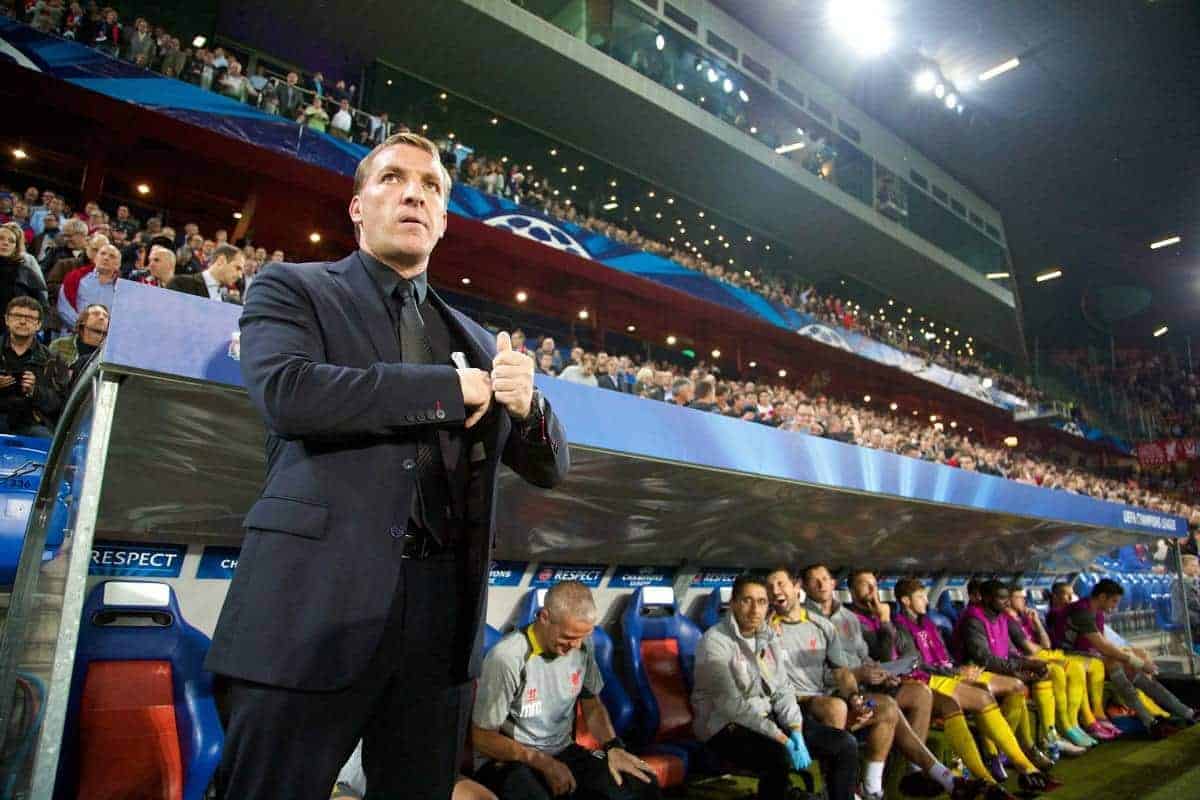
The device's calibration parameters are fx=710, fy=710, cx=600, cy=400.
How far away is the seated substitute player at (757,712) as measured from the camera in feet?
11.3

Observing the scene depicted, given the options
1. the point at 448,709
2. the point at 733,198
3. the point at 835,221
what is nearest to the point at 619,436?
the point at 448,709

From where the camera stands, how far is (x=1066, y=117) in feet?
56.2

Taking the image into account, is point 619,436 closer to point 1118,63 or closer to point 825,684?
point 825,684

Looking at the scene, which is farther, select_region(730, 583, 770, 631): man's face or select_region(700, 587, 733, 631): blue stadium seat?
select_region(700, 587, 733, 631): blue stadium seat

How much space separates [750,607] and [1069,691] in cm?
383

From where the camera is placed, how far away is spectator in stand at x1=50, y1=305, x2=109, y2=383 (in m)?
3.76

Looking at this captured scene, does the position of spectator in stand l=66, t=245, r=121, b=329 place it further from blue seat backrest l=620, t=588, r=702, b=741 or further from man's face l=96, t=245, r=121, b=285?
blue seat backrest l=620, t=588, r=702, b=741

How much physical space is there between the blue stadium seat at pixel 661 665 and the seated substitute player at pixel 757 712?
0.24 meters

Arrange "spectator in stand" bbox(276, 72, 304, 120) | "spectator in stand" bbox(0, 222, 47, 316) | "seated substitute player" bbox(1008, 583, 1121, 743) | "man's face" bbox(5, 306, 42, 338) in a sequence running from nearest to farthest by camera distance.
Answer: "man's face" bbox(5, 306, 42, 338), "spectator in stand" bbox(0, 222, 47, 316), "seated substitute player" bbox(1008, 583, 1121, 743), "spectator in stand" bbox(276, 72, 304, 120)

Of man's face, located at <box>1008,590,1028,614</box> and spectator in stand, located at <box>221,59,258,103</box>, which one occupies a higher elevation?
spectator in stand, located at <box>221,59,258,103</box>

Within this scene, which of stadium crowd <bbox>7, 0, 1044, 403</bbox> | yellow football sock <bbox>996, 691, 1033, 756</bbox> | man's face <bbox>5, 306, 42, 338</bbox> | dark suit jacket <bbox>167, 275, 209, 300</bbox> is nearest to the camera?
man's face <bbox>5, 306, 42, 338</bbox>

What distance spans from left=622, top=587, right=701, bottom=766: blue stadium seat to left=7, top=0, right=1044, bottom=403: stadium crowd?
8918 mm

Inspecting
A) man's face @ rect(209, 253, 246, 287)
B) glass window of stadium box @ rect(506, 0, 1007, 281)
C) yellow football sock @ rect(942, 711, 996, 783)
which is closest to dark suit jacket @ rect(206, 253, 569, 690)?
man's face @ rect(209, 253, 246, 287)

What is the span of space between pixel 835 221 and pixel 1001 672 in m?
16.4
